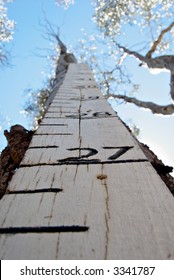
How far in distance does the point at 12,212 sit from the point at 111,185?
345 millimetres

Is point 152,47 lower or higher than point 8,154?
higher

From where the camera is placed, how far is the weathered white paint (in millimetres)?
922

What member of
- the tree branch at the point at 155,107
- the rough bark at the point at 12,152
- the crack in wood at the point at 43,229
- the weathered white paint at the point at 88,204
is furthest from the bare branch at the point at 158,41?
→ the crack in wood at the point at 43,229

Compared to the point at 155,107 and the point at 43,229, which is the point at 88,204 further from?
the point at 155,107

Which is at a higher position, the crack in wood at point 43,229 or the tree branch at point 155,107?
the tree branch at point 155,107

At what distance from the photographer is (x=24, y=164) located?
58.4 inches

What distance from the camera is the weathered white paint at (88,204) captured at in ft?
3.02

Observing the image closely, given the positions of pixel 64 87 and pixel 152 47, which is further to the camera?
pixel 152 47

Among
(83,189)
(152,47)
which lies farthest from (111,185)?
(152,47)

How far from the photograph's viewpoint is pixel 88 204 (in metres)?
1.12

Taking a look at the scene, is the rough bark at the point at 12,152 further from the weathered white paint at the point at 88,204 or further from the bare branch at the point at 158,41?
the bare branch at the point at 158,41

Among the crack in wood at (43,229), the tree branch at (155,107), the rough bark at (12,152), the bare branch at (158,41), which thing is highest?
the bare branch at (158,41)

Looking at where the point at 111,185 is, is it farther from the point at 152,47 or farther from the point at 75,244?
the point at 152,47

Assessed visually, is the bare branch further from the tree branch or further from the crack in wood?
the crack in wood
